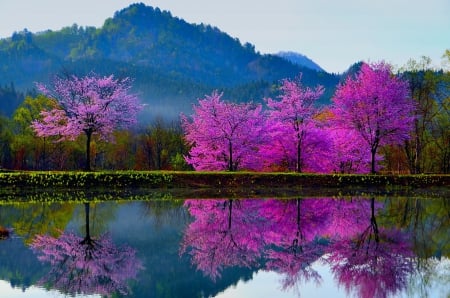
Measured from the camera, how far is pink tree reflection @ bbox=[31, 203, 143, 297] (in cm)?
1284

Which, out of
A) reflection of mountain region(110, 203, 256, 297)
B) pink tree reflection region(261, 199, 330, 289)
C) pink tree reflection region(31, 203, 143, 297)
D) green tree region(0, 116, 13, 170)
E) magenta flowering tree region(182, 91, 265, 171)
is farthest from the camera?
green tree region(0, 116, 13, 170)

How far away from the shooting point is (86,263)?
14.8 meters

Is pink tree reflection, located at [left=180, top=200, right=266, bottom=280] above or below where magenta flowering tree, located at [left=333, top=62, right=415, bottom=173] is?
below

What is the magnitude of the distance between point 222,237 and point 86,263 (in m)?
5.32

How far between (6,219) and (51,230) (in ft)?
12.2

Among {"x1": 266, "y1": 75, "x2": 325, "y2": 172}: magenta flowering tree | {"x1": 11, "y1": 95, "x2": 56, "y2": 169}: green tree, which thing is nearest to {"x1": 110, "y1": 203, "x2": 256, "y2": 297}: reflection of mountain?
{"x1": 266, "y1": 75, "x2": 325, "y2": 172}: magenta flowering tree

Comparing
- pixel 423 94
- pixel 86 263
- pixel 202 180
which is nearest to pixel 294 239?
pixel 86 263

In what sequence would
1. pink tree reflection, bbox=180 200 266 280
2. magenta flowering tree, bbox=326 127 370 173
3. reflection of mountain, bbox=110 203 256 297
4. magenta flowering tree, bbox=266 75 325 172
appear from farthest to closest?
magenta flowering tree, bbox=326 127 370 173 → magenta flowering tree, bbox=266 75 325 172 → pink tree reflection, bbox=180 200 266 280 → reflection of mountain, bbox=110 203 256 297

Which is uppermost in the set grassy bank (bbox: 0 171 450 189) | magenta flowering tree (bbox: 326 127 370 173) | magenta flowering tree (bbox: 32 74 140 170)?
magenta flowering tree (bbox: 32 74 140 170)

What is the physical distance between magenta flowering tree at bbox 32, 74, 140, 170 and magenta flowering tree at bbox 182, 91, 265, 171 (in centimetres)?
620

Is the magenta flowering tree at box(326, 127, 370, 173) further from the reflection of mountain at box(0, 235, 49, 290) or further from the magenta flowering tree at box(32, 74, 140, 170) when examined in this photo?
the reflection of mountain at box(0, 235, 49, 290)

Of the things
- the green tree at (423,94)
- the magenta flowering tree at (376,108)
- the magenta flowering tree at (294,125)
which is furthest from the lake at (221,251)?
the green tree at (423,94)

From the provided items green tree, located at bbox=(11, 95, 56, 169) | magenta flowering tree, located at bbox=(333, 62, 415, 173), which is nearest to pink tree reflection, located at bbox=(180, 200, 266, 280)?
magenta flowering tree, located at bbox=(333, 62, 415, 173)

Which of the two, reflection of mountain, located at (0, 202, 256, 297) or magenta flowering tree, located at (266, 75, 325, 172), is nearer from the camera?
reflection of mountain, located at (0, 202, 256, 297)
